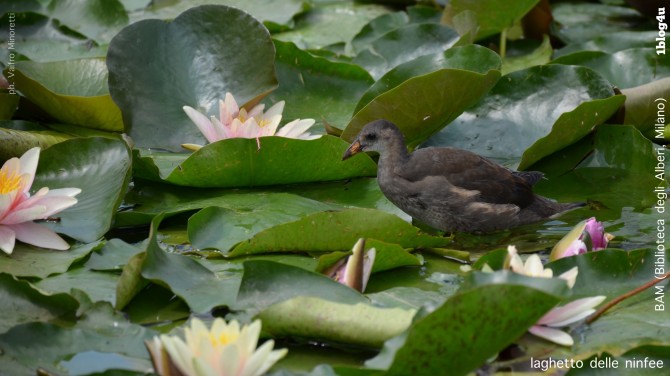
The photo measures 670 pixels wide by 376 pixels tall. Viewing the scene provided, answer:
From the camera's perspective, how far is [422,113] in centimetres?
455

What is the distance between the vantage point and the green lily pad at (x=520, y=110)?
191 inches

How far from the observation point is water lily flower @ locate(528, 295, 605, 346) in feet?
9.83

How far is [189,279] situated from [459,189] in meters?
1.81

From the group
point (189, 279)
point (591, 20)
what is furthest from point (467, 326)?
point (591, 20)

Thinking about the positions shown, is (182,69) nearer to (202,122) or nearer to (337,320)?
(202,122)

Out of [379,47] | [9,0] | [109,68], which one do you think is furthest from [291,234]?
[9,0]

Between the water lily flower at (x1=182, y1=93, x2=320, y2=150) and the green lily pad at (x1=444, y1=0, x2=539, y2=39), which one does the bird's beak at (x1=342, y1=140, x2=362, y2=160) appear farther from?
the green lily pad at (x1=444, y1=0, x2=539, y2=39)

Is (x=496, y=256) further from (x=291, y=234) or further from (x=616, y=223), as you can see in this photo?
(x=616, y=223)

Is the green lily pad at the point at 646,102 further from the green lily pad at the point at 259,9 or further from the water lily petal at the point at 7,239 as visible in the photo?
the water lily petal at the point at 7,239

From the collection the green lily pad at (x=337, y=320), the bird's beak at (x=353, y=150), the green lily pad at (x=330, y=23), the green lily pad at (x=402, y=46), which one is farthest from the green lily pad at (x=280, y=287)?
the green lily pad at (x=330, y=23)

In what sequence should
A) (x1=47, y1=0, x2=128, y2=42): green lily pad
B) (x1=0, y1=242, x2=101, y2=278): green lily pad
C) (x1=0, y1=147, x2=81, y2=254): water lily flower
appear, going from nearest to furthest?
(x1=0, y1=242, x2=101, y2=278): green lily pad
(x1=0, y1=147, x2=81, y2=254): water lily flower
(x1=47, y1=0, x2=128, y2=42): green lily pad

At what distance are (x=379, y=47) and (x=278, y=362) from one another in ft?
9.98

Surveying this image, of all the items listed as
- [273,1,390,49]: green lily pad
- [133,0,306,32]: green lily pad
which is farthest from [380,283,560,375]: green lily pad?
[133,0,306,32]: green lily pad

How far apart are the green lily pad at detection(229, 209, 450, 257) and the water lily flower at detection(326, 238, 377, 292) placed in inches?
10.8
